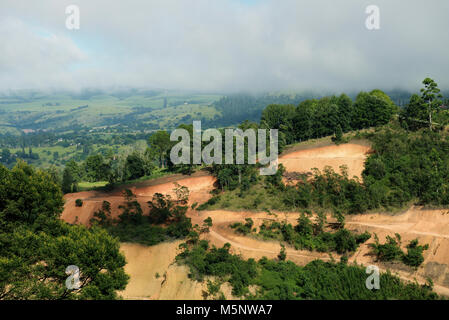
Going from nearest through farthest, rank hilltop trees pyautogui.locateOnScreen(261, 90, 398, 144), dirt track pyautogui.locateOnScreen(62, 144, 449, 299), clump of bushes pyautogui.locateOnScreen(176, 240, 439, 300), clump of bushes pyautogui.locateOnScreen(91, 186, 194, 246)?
clump of bushes pyautogui.locateOnScreen(176, 240, 439, 300)
dirt track pyautogui.locateOnScreen(62, 144, 449, 299)
clump of bushes pyautogui.locateOnScreen(91, 186, 194, 246)
hilltop trees pyautogui.locateOnScreen(261, 90, 398, 144)

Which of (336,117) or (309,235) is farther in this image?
(336,117)

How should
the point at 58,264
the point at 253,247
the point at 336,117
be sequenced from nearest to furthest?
the point at 58,264 < the point at 253,247 < the point at 336,117

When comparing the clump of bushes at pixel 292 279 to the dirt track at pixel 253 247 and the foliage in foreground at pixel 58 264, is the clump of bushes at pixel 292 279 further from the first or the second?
the foliage in foreground at pixel 58 264

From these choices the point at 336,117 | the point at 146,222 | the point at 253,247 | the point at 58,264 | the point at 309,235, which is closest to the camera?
the point at 58,264

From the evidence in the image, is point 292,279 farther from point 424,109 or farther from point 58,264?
point 424,109

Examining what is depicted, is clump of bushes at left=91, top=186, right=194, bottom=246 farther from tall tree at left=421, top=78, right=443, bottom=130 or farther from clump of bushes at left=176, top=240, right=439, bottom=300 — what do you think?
tall tree at left=421, top=78, right=443, bottom=130

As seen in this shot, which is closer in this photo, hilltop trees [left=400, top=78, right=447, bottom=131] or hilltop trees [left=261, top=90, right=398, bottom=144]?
hilltop trees [left=400, top=78, right=447, bottom=131]

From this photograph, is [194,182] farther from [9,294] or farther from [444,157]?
[444,157]

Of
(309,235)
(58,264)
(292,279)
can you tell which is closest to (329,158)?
(309,235)

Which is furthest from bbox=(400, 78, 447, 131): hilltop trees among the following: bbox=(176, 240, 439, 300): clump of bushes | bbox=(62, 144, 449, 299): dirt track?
bbox=(176, 240, 439, 300): clump of bushes
